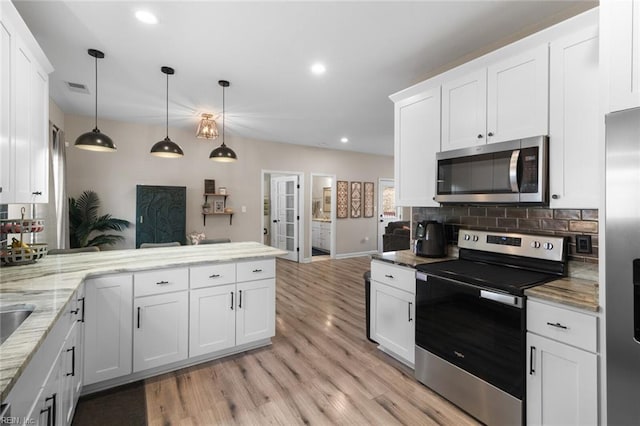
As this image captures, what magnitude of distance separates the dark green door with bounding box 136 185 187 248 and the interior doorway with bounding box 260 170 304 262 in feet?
5.42

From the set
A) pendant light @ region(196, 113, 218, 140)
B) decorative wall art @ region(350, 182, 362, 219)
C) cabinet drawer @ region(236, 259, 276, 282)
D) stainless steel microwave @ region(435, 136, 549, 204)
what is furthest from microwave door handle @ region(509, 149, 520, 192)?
decorative wall art @ region(350, 182, 362, 219)

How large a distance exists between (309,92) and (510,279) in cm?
286

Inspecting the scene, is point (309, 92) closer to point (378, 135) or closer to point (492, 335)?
point (378, 135)

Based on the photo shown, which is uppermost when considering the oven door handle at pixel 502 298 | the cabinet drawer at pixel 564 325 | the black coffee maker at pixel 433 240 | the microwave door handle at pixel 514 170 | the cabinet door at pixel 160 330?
the microwave door handle at pixel 514 170

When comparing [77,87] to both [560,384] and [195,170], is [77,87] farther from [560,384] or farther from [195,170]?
[560,384]

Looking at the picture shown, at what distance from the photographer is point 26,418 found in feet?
3.32

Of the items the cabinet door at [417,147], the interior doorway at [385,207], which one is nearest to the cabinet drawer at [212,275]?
the cabinet door at [417,147]

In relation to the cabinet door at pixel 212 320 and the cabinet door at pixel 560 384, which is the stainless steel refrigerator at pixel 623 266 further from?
the cabinet door at pixel 212 320

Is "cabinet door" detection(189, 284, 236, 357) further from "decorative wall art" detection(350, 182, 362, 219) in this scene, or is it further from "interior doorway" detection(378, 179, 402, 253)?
"interior doorway" detection(378, 179, 402, 253)

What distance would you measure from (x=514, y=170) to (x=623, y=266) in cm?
83

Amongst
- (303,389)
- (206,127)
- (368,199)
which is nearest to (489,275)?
(303,389)

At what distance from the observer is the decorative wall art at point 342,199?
7.38m

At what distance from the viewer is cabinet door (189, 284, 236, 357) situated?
8.08ft

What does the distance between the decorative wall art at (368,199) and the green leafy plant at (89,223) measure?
526 cm
